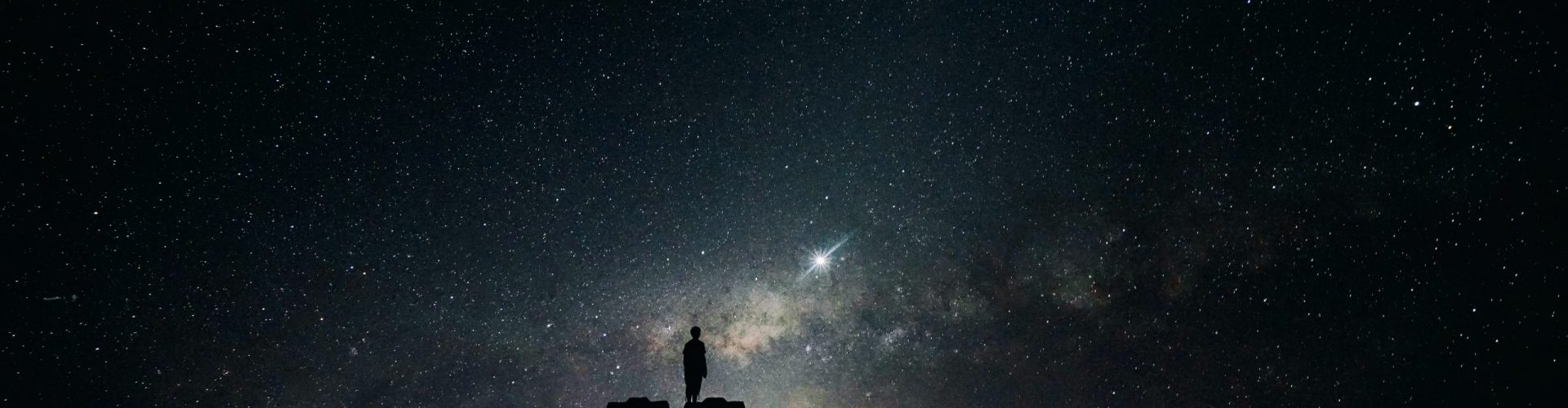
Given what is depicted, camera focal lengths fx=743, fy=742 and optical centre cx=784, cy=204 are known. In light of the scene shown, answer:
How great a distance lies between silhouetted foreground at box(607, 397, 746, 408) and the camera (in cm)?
622

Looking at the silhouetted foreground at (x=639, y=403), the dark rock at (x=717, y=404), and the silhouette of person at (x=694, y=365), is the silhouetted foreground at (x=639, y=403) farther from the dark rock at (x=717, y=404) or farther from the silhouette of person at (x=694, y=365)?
the silhouette of person at (x=694, y=365)

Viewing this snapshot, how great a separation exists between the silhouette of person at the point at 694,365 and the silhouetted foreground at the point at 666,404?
99cm

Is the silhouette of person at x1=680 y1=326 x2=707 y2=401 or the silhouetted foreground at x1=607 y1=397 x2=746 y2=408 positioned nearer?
the silhouetted foreground at x1=607 y1=397 x2=746 y2=408

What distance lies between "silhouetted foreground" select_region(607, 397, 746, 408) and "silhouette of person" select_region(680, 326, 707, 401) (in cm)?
99

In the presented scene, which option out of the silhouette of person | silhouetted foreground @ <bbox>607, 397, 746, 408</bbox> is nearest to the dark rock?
silhouetted foreground @ <bbox>607, 397, 746, 408</bbox>

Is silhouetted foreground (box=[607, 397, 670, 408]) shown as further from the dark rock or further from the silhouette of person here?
the silhouette of person

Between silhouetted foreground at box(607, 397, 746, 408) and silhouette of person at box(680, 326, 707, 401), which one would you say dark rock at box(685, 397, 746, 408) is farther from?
silhouette of person at box(680, 326, 707, 401)

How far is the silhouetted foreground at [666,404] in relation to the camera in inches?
245

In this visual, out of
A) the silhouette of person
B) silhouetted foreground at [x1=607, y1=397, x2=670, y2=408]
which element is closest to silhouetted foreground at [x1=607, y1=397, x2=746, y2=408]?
silhouetted foreground at [x1=607, y1=397, x2=670, y2=408]

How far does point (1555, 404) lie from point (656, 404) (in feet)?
410

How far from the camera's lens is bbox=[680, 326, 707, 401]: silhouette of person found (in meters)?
7.61

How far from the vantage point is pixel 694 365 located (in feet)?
25.0

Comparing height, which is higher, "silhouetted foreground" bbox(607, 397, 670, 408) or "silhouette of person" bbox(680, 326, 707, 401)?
"silhouette of person" bbox(680, 326, 707, 401)

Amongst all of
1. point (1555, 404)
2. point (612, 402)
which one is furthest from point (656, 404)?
point (1555, 404)
